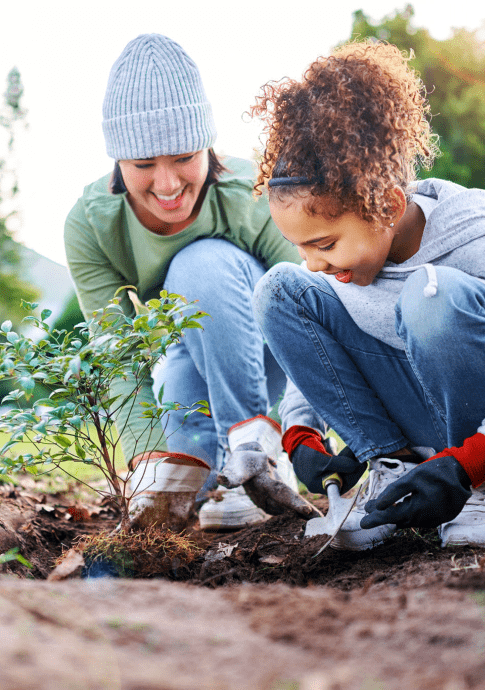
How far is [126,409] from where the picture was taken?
2.33 metres

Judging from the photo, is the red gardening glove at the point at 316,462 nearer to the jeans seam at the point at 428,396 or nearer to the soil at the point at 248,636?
the jeans seam at the point at 428,396

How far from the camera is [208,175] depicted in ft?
8.16

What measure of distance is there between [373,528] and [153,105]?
1681mm

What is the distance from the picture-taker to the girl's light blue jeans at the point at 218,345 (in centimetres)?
221

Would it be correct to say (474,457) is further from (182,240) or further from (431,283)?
(182,240)

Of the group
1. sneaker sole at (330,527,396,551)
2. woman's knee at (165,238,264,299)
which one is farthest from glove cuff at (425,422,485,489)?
woman's knee at (165,238,264,299)

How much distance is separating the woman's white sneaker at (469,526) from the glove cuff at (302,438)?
0.45 meters

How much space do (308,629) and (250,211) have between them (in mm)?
1958

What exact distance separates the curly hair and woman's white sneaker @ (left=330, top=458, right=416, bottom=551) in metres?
0.72

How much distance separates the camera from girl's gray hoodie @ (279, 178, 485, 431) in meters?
1.63

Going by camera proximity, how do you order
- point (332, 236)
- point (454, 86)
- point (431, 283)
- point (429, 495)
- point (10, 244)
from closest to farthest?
point (429, 495) → point (431, 283) → point (332, 236) → point (454, 86) → point (10, 244)

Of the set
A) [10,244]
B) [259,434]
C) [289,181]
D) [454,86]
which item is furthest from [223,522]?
[10,244]

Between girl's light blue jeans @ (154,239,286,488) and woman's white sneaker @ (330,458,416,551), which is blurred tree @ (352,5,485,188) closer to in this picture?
girl's light blue jeans @ (154,239,286,488)

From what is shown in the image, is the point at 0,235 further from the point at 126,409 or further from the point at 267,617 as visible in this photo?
the point at 267,617
